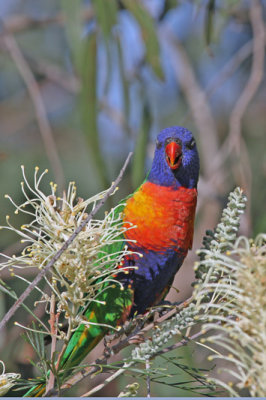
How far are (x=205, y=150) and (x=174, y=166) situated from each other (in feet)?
4.88

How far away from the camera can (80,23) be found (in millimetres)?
1702

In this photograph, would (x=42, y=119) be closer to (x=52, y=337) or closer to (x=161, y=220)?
(x=161, y=220)

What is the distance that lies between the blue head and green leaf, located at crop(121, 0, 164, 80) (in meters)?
0.56

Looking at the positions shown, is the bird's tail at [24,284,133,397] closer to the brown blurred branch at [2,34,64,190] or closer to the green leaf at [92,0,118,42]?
the brown blurred branch at [2,34,64,190]

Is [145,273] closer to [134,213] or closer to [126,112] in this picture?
[134,213]

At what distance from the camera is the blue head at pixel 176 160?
115 centimetres

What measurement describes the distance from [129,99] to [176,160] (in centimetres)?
69

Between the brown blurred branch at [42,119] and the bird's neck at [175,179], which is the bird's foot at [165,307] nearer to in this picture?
the bird's neck at [175,179]

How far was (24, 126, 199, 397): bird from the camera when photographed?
109cm

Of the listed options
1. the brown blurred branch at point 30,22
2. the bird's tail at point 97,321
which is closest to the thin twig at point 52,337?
the bird's tail at point 97,321

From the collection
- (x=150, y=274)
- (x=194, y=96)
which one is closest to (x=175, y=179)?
(x=150, y=274)

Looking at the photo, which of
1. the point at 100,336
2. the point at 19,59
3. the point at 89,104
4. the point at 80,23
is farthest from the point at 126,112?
the point at 100,336

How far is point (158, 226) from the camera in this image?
1.12 m

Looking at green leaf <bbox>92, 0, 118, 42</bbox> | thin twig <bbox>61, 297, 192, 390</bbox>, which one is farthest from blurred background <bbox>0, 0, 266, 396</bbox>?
thin twig <bbox>61, 297, 192, 390</bbox>
